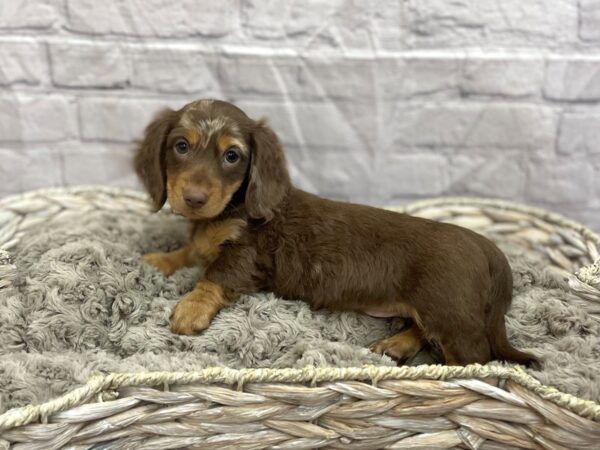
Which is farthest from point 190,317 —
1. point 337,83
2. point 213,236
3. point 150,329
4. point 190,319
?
point 337,83

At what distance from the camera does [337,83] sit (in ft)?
8.82

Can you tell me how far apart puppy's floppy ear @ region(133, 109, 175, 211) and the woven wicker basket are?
76cm

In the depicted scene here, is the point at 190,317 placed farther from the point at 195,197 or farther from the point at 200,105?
the point at 200,105

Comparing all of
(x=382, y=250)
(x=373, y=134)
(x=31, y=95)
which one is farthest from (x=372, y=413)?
(x=31, y=95)

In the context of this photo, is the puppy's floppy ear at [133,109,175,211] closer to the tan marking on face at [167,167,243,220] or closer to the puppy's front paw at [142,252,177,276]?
the tan marking on face at [167,167,243,220]

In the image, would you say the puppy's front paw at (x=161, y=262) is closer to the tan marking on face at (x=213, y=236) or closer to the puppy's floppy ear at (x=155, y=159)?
the tan marking on face at (x=213, y=236)

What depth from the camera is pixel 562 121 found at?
2.72 meters

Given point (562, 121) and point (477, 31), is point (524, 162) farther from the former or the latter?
point (477, 31)

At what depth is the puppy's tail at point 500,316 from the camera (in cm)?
189

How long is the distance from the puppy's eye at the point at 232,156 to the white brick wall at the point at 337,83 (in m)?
0.80

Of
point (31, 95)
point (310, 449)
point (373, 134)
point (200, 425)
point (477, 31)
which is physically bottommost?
point (310, 449)

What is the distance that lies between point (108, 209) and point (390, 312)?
1.41 metres

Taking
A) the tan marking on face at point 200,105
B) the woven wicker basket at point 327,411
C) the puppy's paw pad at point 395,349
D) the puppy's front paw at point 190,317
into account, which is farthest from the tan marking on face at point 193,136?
the puppy's paw pad at point 395,349

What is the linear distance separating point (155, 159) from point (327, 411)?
40.7 inches
